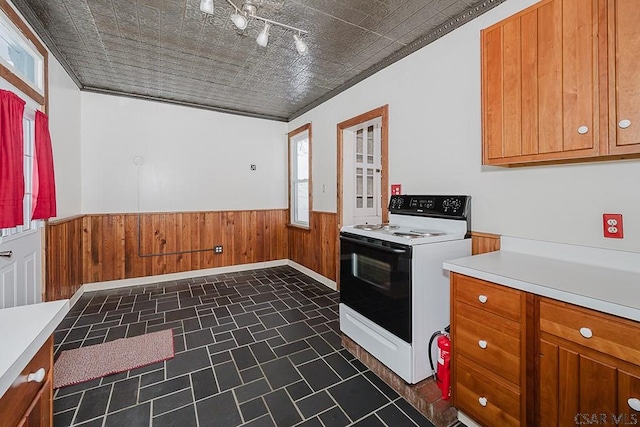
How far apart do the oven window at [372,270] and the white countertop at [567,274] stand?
0.47 meters

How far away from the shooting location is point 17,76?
208 centimetres

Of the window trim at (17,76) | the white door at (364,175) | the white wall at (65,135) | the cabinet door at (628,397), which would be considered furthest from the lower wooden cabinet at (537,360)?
the white wall at (65,135)

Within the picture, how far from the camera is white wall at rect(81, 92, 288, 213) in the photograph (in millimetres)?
3795

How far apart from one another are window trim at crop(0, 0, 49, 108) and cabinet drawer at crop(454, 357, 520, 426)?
337 cm

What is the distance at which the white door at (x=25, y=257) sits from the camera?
6.24 ft

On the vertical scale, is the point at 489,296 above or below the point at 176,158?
below

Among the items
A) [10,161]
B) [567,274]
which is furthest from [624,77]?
[10,161]

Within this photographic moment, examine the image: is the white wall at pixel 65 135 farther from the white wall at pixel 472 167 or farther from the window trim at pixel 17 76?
the white wall at pixel 472 167

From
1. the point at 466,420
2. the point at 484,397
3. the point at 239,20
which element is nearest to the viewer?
the point at 484,397

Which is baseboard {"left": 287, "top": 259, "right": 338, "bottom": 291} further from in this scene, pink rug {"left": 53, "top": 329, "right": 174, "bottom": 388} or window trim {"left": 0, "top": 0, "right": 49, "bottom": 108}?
window trim {"left": 0, "top": 0, "right": 49, "bottom": 108}

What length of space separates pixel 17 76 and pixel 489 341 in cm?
351

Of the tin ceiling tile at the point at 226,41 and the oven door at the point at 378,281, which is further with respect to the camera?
the tin ceiling tile at the point at 226,41

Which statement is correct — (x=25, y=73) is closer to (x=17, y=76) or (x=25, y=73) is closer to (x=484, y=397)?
(x=17, y=76)

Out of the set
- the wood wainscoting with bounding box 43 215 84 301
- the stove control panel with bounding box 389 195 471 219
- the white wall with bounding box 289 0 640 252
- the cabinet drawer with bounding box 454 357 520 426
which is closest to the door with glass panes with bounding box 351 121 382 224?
the white wall with bounding box 289 0 640 252
